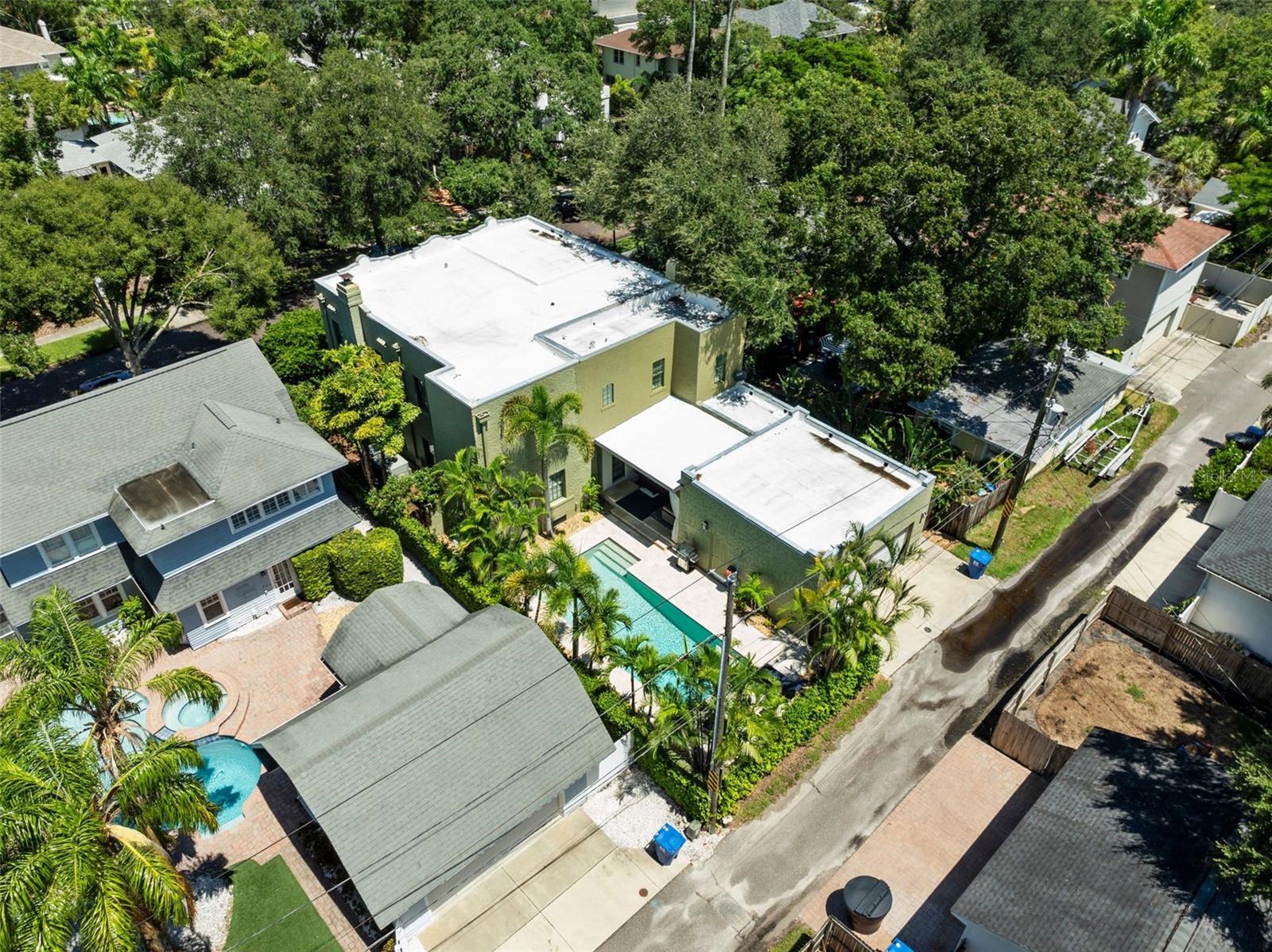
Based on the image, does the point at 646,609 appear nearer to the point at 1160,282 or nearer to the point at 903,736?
the point at 903,736

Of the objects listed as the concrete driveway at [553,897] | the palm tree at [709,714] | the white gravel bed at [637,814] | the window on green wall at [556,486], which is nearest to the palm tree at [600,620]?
the palm tree at [709,714]

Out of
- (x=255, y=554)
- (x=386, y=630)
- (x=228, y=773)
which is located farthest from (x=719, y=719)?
(x=255, y=554)

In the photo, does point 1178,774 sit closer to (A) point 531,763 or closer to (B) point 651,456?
(A) point 531,763

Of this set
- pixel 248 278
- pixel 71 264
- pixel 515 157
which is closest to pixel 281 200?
pixel 248 278

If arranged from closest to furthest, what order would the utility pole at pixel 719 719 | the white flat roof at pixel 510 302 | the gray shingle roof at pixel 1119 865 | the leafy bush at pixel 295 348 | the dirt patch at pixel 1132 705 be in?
1. the gray shingle roof at pixel 1119 865
2. the utility pole at pixel 719 719
3. the dirt patch at pixel 1132 705
4. the white flat roof at pixel 510 302
5. the leafy bush at pixel 295 348

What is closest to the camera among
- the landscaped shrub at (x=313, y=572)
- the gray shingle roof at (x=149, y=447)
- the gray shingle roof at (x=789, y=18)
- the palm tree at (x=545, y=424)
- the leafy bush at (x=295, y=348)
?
the gray shingle roof at (x=149, y=447)

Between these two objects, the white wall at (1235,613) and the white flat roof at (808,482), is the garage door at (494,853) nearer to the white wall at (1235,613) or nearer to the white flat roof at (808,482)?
the white flat roof at (808,482)
